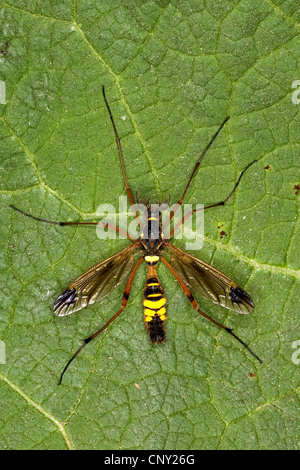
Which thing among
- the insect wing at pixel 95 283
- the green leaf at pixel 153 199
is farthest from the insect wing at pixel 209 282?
the insect wing at pixel 95 283

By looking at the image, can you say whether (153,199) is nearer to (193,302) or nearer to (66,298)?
(193,302)

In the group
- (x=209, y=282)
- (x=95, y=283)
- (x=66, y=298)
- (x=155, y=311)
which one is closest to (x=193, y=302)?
(x=209, y=282)

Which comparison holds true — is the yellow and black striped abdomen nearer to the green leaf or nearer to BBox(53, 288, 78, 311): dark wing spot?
the green leaf

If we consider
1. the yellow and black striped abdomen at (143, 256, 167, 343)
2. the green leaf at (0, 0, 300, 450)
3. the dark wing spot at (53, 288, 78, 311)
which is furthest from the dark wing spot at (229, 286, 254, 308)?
the dark wing spot at (53, 288, 78, 311)

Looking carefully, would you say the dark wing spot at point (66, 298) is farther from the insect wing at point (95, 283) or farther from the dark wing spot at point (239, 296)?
the dark wing spot at point (239, 296)

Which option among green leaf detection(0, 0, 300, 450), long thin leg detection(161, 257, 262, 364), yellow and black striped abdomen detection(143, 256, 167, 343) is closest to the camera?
green leaf detection(0, 0, 300, 450)

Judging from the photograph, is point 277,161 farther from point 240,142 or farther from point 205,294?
point 205,294
